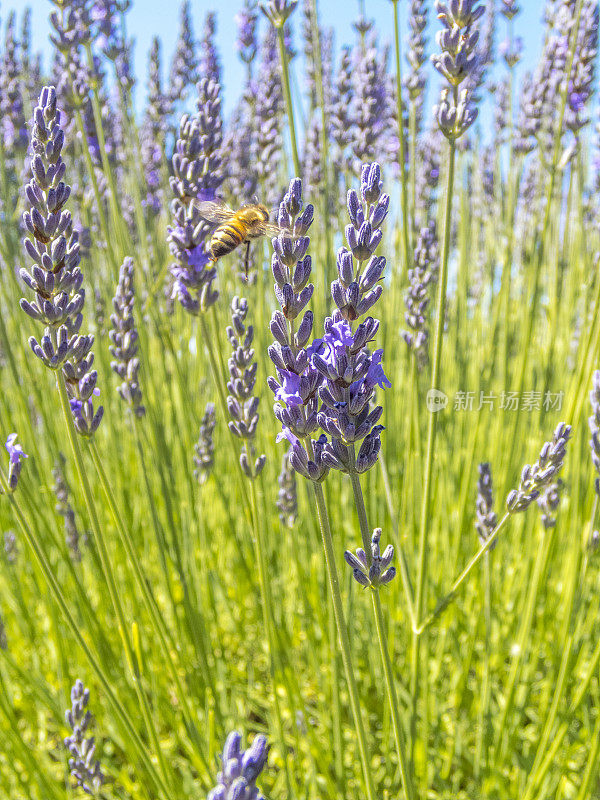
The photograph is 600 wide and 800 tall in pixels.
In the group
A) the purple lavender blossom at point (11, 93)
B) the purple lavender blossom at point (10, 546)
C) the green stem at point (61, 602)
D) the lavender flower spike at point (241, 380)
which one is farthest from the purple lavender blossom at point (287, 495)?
the purple lavender blossom at point (11, 93)

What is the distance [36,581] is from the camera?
2293mm

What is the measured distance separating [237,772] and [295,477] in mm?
1396

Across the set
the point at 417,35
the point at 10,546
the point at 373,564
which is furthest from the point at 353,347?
the point at 10,546

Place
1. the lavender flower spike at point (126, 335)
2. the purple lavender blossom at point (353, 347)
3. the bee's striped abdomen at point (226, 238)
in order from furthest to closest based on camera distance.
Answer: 1. the bee's striped abdomen at point (226, 238)
2. the lavender flower spike at point (126, 335)
3. the purple lavender blossom at point (353, 347)

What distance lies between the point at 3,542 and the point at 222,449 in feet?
3.11

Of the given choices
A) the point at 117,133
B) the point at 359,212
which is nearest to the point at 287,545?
the point at 359,212

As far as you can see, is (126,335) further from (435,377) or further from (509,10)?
(509,10)

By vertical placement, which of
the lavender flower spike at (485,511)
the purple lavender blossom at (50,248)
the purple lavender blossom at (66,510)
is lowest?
the purple lavender blossom at (66,510)

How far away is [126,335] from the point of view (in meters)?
1.40

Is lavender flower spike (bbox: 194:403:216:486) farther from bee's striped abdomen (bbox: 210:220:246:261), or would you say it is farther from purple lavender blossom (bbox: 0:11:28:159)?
purple lavender blossom (bbox: 0:11:28:159)

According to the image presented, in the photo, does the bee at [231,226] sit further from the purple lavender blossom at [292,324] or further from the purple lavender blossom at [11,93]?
the purple lavender blossom at [11,93]

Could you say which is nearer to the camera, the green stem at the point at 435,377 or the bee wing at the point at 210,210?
the green stem at the point at 435,377

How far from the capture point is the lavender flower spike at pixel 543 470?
1024 mm

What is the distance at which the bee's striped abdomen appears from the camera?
160cm
